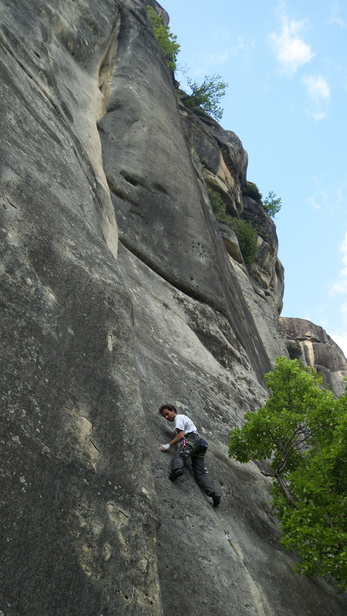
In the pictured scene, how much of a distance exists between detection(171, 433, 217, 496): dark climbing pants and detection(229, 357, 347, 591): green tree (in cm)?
152

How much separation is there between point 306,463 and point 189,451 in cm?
338

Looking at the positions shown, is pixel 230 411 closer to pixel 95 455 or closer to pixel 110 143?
pixel 95 455

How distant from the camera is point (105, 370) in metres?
6.71

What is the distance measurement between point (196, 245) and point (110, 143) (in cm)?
398

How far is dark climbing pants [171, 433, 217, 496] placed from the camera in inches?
335

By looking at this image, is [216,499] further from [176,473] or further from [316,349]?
[316,349]

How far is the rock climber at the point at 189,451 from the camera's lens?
28.2 ft

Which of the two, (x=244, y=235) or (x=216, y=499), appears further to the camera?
(x=244, y=235)

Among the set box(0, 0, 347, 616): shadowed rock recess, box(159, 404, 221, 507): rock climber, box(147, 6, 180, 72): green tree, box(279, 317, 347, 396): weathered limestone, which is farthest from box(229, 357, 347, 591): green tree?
box(279, 317, 347, 396): weathered limestone

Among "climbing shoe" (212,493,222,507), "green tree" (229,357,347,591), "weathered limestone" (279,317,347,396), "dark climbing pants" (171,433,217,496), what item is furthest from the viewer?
"weathered limestone" (279,317,347,396)

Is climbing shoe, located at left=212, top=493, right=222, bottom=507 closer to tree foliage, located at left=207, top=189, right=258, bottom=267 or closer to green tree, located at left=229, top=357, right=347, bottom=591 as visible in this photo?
green tree, located at left=229, top=357, right=347, bottom=591

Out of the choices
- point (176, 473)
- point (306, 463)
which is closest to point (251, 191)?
point (306, 463)

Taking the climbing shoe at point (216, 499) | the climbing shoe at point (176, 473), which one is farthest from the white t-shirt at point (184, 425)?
the climbing shoe at point (216, 499)

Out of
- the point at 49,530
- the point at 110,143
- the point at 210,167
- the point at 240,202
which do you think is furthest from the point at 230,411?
the point at 240,202
